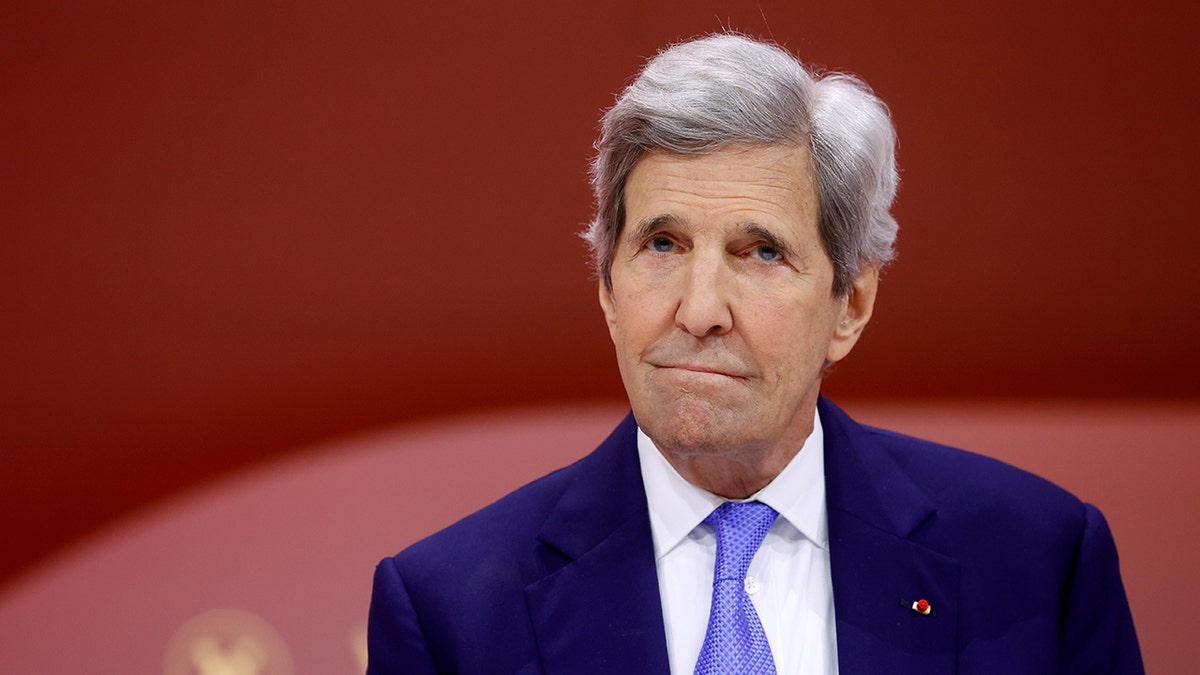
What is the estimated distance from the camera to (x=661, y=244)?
1756mm

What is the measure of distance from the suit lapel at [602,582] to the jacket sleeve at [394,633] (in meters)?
0.16

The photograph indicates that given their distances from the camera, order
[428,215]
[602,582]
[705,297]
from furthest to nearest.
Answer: [428,215] → [602,582] → [705,297]

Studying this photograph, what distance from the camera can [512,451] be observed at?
92.0 inches

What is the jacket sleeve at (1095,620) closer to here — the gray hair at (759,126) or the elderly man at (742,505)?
the elderly man at (742,505)

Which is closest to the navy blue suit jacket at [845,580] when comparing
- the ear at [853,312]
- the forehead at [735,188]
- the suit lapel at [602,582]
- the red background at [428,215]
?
the suit lapel at [602,582]

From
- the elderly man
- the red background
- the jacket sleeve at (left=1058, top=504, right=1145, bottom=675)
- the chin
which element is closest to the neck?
the elderly man

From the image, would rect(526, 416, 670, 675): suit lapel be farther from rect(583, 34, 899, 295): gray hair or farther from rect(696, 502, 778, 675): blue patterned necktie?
rect(583, 34, 899, 295): gray hair

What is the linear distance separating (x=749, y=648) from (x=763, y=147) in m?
0.64

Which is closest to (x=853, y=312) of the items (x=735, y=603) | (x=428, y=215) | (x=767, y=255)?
(x=767, y=255)

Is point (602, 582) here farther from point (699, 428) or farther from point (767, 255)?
point (767, 255)

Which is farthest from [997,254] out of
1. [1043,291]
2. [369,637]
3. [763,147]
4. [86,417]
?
[86,417]

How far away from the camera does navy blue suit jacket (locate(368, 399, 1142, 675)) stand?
1.74m

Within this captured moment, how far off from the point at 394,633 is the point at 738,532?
1.58 ft

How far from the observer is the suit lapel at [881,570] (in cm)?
174
